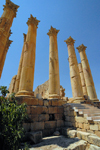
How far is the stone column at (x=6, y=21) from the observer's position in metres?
10.6

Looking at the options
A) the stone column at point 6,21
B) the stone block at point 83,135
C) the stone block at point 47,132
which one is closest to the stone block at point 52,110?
the stone block at point 47,132

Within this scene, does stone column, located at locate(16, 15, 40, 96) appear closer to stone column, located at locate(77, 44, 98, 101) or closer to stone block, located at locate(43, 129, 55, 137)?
stone block, located at locate(43, 129, 55, 137)

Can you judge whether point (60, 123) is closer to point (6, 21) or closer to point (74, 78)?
point (74, 78)

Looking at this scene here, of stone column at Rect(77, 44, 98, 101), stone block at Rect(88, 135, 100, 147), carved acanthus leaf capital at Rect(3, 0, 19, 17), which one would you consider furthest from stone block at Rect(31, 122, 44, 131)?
carved acanthus leaf capital at Rect(3, 0, 19, 17)

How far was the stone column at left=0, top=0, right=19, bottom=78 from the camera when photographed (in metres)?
10.6

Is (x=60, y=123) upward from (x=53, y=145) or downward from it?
upward

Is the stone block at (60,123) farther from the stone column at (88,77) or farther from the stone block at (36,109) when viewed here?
the stone column at (88,77)

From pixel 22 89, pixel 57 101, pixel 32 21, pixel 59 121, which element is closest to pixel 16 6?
pixel 32 21

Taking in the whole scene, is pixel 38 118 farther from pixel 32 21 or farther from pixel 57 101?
pixel 32 21

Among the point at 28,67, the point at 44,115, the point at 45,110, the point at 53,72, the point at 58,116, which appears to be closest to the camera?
the point at 44,115

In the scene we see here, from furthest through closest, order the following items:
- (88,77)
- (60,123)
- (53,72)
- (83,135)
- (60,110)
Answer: (88,77)
(53,72)
(60,110)
(60,123)
(83,135)

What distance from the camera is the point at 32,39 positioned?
472 inches

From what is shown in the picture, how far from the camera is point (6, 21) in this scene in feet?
38.4

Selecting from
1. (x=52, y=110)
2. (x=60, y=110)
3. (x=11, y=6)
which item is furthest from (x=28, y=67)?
(x=11, y=6)
